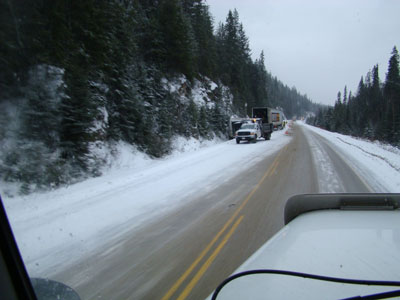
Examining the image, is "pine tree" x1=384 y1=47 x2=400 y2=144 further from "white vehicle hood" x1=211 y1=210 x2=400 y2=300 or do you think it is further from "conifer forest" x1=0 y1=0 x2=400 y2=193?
"white vehicle hood" x1=211 y1=210 x2=400 y2=300

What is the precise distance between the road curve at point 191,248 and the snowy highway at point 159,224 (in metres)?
0.02

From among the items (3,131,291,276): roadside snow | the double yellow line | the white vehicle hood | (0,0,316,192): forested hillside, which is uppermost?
(0,0,316,192): forested hillside

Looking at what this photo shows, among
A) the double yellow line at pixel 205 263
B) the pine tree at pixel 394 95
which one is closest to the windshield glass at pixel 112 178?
the double yellow line at pixel 205 263

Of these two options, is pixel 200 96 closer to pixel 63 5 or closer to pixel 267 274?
pixel 63 5

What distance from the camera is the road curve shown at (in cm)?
369

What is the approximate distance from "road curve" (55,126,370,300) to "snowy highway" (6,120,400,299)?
0.05 feet

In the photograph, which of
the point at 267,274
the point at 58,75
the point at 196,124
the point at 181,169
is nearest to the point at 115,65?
the point at 58,75

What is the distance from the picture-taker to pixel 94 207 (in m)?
7.19

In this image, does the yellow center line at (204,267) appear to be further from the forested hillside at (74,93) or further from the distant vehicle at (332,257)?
the forested hillside at (74,93)

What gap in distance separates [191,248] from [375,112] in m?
93.3

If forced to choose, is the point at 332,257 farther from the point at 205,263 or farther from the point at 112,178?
the point at 112,178

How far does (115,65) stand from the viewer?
15.4 m

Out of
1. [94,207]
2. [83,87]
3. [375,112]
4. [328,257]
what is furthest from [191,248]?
[375,112]

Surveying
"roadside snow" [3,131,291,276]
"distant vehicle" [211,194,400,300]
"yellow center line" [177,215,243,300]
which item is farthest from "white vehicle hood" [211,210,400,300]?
"roadside snow" [3,131,291,276]
